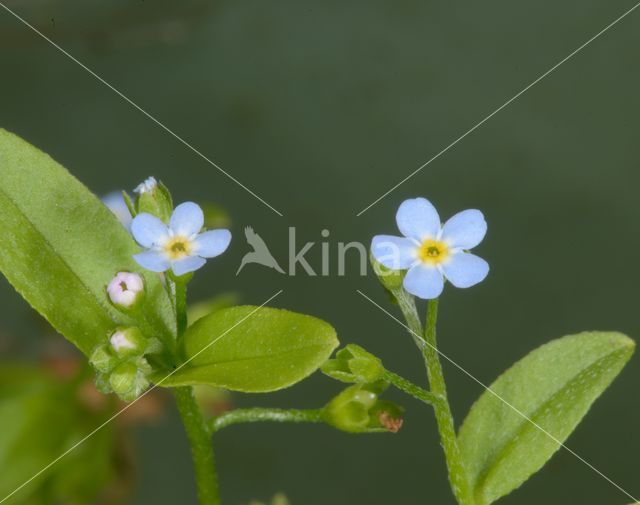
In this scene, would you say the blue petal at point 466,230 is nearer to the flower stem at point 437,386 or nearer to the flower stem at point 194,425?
the flower stem at point 437,386

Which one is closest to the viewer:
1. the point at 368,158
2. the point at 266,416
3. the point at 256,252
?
the point at 266,416

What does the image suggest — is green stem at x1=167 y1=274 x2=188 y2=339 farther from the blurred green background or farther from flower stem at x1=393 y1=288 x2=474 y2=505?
the blurred green background

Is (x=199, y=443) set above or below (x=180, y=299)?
below

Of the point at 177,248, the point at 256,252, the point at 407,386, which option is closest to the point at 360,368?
the point at 407,386

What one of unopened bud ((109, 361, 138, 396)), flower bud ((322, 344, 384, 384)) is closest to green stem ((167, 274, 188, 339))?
unopened bud ((109, 361, 138, 396))

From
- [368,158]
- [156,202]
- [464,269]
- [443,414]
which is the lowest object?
[443,414]

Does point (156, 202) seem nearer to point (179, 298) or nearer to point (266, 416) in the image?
point (179, 298)
